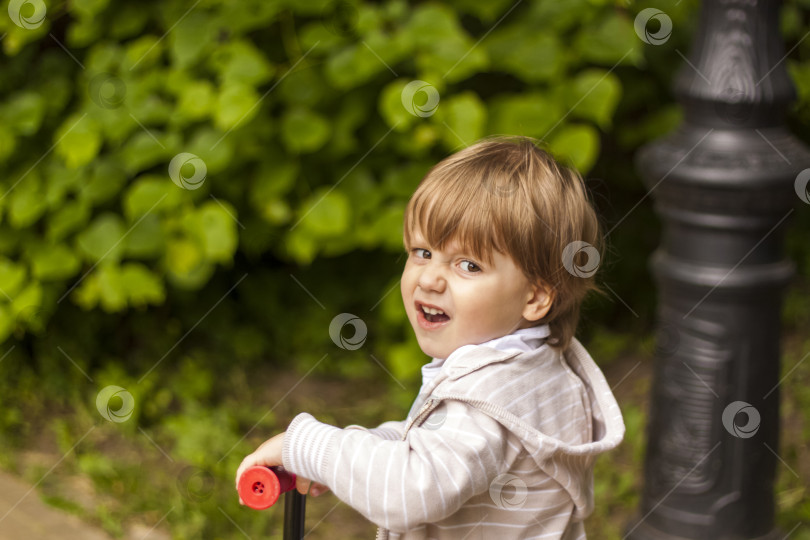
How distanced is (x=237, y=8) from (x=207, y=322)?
4.81 ft

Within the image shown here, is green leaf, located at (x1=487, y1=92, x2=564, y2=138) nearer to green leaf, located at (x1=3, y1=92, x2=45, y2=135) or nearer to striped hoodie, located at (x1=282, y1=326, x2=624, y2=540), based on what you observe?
green leaf, located at (x1=3, y1=92, x2=45, y2=135)

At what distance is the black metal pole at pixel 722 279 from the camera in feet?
8.79

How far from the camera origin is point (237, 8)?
3598 mm

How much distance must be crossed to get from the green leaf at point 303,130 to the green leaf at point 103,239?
72cm

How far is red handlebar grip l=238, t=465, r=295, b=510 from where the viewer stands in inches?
61.9

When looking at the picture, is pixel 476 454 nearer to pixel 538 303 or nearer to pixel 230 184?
pixel 538 303

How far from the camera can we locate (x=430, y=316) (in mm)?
1706

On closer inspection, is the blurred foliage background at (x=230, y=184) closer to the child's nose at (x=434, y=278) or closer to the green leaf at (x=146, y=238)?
the green leaf at (x=146, y=238)

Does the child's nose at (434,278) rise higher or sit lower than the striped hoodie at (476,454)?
higher

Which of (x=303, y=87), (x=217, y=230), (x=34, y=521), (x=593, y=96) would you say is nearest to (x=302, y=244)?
(x=217, y=230)

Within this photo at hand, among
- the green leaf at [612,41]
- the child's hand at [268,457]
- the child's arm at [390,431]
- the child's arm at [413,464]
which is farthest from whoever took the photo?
the green leaf at [612,41]

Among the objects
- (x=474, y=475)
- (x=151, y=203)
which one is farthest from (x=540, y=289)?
(x=151, y=203)

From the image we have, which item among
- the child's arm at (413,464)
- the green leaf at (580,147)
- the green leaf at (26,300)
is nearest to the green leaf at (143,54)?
the green leaf at (26,300)

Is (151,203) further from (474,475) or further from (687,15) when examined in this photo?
(474,475)
